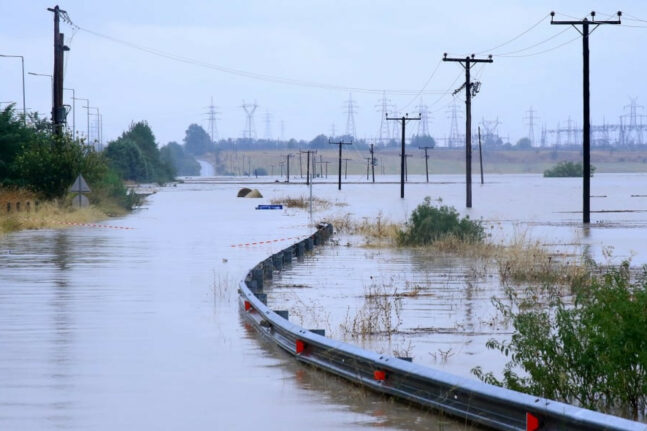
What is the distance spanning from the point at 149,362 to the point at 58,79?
137 feet

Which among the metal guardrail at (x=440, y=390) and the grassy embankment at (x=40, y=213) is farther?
the grassy embankment at (x=40, y=213)

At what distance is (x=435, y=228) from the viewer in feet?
125

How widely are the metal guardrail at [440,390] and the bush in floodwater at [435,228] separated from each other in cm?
2265

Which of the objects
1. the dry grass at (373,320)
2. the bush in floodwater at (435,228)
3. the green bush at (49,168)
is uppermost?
the green bush at (49,168)

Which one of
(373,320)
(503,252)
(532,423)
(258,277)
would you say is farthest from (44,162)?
(532,423)

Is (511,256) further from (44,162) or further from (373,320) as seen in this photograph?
(44,162)

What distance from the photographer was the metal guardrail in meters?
8.53

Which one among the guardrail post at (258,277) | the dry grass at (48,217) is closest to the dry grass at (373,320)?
the guardrail post at (258,277)

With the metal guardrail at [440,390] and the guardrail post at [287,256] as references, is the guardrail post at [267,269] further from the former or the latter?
the metal guardrail at [440,390]

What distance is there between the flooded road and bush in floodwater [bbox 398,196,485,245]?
1098 cm

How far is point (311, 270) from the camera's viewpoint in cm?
2792

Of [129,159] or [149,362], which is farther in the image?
[129,159]

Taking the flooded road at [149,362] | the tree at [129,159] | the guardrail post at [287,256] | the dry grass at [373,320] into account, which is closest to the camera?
the flooded road at [149,362]

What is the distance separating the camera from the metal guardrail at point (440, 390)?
853 cm
